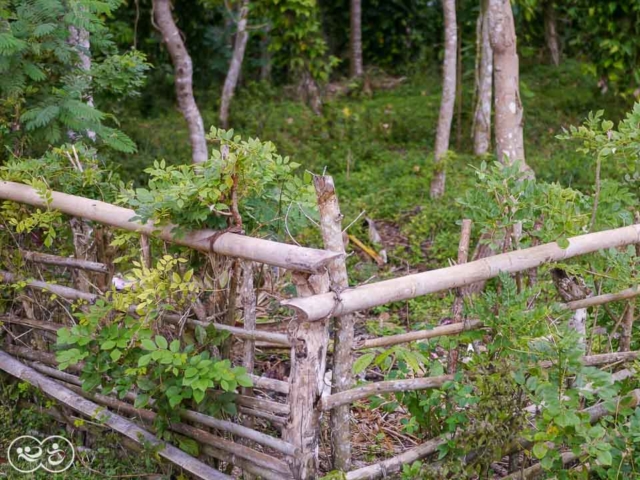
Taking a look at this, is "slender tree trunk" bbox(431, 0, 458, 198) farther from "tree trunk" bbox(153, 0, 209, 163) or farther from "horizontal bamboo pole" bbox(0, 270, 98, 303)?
"horizontal bamboo pole" bbox(0, 270, 98, 303)

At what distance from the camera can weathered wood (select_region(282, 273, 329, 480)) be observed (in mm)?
2701

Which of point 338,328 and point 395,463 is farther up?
point 338,328

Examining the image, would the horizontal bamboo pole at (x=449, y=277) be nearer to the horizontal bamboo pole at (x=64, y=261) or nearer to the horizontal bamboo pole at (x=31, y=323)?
the horizontal bamboo pole at (x=64, y=261)

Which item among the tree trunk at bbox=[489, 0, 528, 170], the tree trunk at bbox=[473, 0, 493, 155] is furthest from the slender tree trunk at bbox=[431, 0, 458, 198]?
the tree trunk at bbox=[489, 0, 528, 170]

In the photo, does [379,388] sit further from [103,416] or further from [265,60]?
[265,60]

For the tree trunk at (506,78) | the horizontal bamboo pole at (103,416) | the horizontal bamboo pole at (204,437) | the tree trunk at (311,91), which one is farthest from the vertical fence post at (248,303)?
the tree trunk at (311,91)

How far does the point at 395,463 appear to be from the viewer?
296cm

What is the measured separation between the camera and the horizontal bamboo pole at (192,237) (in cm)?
266

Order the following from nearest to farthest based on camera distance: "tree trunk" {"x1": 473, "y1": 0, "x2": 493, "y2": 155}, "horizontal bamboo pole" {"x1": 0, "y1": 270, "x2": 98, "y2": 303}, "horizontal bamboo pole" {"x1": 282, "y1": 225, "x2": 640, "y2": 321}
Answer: "horizontal bamboo pole" {"x1": 282, "y1": 225, "x2": 640, "y2": 321} → "horizontal bamboo pole" {"x1": 0, "y1": 270, "x2": 98, "y2": 303} → "tree trunk" {"x1": 473, "y1": 0, "x2": 493, "y2": 155}

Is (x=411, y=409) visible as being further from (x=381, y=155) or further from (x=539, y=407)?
(x=381, y=155)

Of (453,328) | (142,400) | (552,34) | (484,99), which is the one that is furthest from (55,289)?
(552,34)

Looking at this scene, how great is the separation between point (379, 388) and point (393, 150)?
24.1 ft

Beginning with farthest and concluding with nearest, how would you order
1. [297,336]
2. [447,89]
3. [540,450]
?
[447,89] < [540,450] < [297,336]

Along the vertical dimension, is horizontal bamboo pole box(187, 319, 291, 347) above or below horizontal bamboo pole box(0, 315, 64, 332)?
above
